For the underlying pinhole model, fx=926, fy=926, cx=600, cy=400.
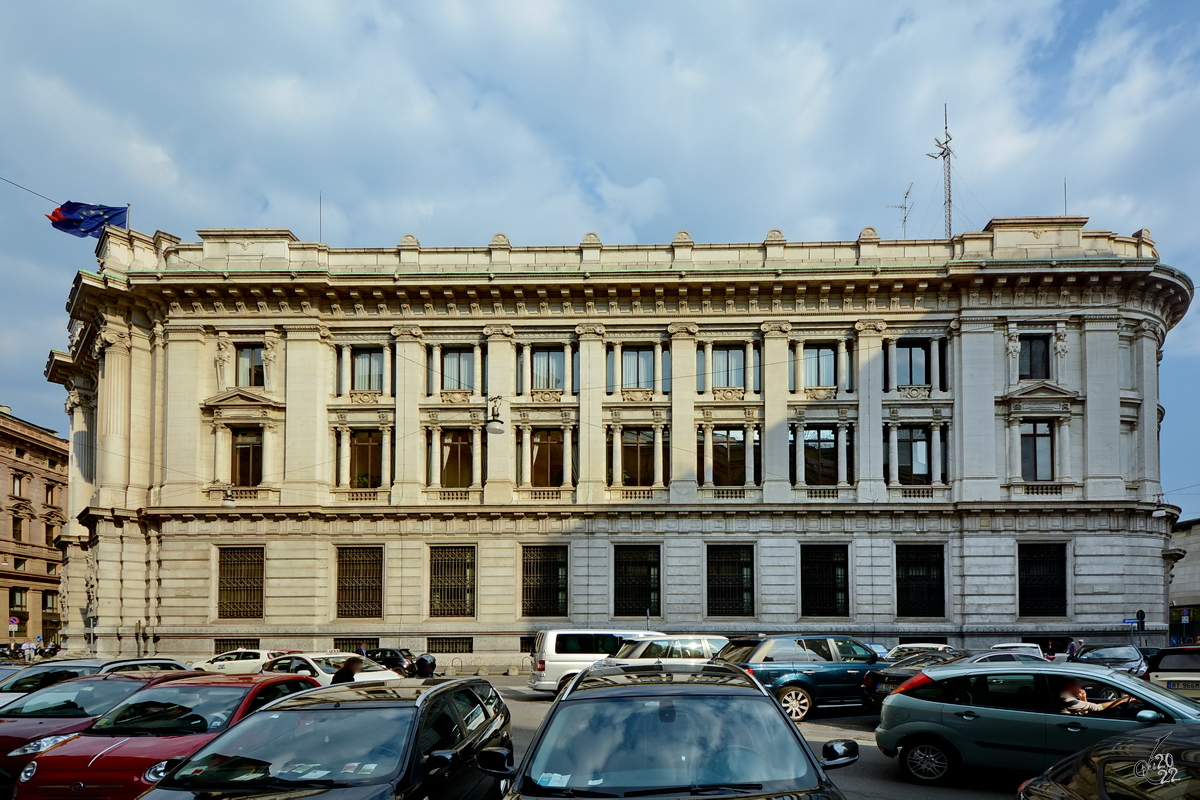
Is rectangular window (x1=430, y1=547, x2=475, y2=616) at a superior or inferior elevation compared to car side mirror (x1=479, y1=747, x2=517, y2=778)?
inferior

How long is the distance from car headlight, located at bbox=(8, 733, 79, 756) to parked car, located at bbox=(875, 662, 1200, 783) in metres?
10.5

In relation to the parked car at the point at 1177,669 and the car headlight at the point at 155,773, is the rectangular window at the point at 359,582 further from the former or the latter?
the car headlight at the point at 155,773

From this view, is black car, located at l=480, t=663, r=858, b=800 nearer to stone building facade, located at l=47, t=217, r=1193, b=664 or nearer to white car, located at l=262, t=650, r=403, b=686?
white car, located at l=262, t=650, r=403, b=686

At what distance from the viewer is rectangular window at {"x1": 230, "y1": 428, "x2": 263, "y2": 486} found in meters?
36.1

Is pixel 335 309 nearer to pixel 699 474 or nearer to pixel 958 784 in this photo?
pixel 699 474

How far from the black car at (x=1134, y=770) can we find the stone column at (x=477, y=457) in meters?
29.8

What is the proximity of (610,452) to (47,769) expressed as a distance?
1096 inches

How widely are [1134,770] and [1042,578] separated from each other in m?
30.5

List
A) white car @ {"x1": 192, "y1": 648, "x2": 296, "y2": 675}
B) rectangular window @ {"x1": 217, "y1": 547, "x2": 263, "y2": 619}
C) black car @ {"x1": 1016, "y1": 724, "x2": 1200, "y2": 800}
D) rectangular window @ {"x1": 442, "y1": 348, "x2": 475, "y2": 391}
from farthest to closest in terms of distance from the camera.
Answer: rectangular window @ {"x1": 442, "y1": 348, "x2": 475, "y2": 391}
rectangular window @ {"x1": 217, "y1": 547, "x2": 263, "y2": 619}
white car @ {"x1": 192, "y1": 648, "x2": 296, "y2": 675}
black car @ {"x1": 1016, "y1": 724, "x2": 1200, "y2": 800}

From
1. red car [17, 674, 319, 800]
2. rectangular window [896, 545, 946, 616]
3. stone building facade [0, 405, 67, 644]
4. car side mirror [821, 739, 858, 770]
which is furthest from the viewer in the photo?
stone building facade [0, 405, 67, 644]

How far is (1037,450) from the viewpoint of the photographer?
113ft

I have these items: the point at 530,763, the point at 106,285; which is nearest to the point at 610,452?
the point at 106,285

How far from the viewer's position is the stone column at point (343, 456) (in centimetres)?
3622

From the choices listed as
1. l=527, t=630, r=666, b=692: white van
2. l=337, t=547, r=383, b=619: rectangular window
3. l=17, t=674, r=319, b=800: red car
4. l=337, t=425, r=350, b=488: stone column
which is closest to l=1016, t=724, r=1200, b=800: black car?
l=17, t=674, r=319, b=800: red car
